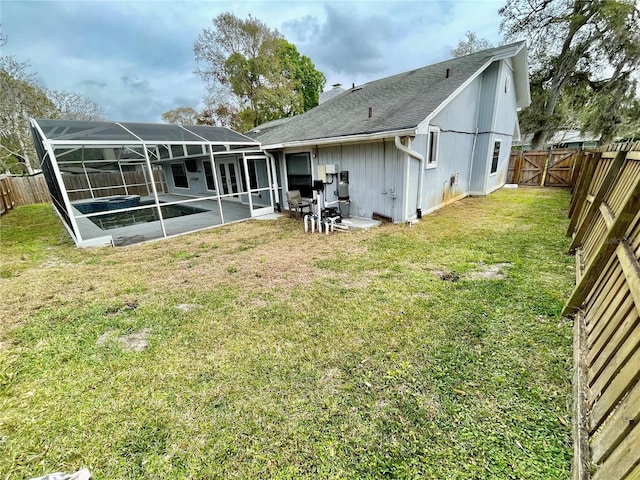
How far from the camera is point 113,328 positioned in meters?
3.36

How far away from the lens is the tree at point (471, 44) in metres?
25.4

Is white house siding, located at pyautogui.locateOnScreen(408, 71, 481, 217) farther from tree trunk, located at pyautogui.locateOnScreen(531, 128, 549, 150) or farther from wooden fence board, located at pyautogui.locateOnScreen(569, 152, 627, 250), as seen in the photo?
tree trunk, located at pyautogui.locateOnScreen(531, 128, 549, 150)

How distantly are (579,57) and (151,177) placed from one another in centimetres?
2306

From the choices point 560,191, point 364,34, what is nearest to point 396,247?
point 560,191

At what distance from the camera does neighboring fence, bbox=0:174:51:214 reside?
13427 millimetres

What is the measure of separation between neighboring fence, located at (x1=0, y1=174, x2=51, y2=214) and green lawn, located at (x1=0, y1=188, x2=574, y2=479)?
13035 millimetres

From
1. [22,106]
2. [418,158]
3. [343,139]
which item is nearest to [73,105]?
[22,106]

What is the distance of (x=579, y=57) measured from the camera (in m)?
15.3

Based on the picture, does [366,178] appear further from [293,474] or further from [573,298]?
[293,474]

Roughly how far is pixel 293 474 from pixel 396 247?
4557 mm

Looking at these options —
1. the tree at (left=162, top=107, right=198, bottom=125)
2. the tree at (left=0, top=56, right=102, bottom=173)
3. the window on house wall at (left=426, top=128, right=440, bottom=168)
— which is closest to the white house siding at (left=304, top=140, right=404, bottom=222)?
the window on house wall at (left=426, top=128, right=440, bottom=168)

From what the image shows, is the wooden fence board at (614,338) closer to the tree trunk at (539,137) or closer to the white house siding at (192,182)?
the white house siding at (192,182)

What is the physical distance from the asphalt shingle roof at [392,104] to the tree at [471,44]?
21413mm

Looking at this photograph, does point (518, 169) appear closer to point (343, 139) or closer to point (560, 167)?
point (560, 167)
